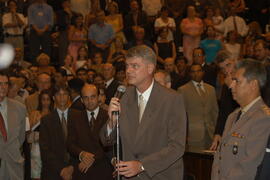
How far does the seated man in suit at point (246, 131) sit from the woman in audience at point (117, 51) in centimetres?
847

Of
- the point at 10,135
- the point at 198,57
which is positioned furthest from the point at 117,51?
the point at 10,135

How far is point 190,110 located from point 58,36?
21.6 feet

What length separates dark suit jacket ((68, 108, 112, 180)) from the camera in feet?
25.0

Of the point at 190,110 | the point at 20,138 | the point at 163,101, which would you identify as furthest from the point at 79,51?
the point at 163,101

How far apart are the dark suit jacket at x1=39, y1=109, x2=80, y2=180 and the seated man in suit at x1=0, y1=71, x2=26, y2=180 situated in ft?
3.59

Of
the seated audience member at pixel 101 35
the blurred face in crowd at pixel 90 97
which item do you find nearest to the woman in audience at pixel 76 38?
the seated audience member at pixel 101 35

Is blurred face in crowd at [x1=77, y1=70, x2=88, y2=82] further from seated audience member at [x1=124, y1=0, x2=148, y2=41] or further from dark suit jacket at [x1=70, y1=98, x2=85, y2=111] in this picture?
seated audience member at [x1=124, y1=0, x2=148, y2=41]

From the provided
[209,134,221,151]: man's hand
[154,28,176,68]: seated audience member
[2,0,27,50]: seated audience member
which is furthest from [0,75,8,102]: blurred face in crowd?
[154,28,176,68]: seated audience member

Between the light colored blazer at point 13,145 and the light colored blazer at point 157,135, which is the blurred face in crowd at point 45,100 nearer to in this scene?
the light colored blazer at point 13,145

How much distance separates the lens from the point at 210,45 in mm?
14172

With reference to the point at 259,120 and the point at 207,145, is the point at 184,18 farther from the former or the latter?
the point at 259,120

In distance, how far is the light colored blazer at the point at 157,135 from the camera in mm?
5000

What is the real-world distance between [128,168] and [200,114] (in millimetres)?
4454

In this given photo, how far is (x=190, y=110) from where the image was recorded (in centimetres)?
920
